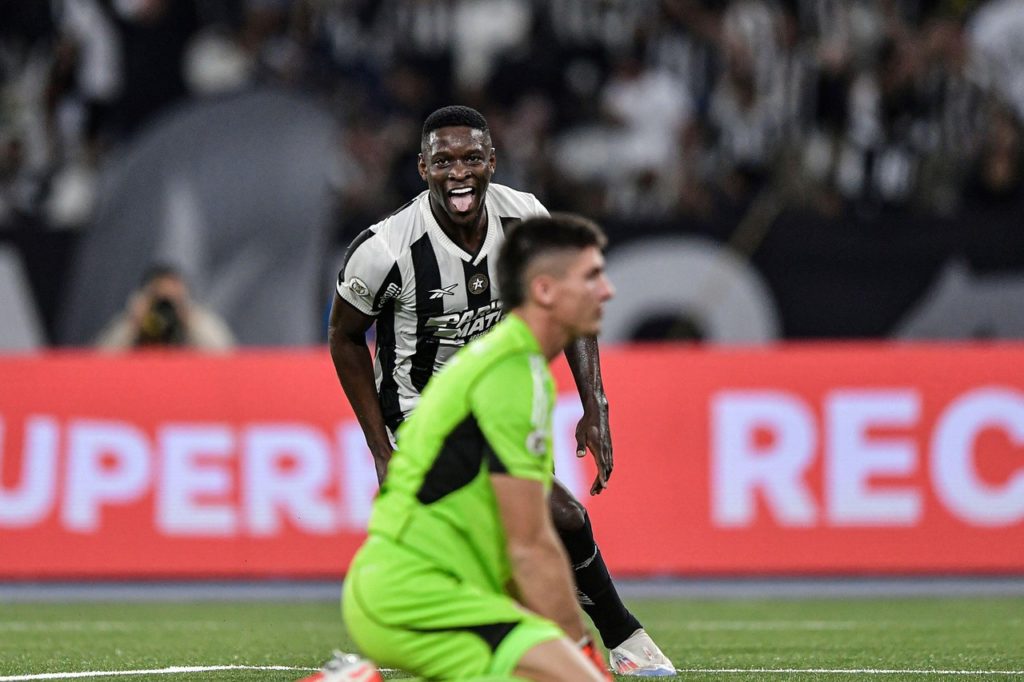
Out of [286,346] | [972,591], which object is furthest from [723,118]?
[972,591]

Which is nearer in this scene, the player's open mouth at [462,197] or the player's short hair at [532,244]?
the player's short hair at [532,244]

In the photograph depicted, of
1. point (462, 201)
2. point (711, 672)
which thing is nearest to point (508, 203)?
point (462, 201)

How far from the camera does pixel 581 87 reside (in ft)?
50.7

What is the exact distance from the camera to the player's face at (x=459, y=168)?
21.1ft

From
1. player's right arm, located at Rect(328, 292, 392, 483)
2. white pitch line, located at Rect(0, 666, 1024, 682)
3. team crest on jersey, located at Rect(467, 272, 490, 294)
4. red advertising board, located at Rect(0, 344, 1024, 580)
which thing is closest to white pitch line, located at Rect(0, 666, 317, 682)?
white pitch line, located at Rect(0, 666, 1024, 682)

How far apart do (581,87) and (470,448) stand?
11.0 metres

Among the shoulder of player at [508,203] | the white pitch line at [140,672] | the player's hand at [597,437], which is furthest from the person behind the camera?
the white pitch line at [140,672]

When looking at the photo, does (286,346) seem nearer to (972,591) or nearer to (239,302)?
(239,302)

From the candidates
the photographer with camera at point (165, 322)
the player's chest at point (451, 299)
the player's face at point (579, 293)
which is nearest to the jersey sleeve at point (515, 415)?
the player's face at point (579, 293)

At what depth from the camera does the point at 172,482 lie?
11555 mm

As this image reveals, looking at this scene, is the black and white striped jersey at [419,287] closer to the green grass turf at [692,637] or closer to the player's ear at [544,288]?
the green grass turf at [692,637]

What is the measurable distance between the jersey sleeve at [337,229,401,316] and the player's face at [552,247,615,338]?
1.79 m

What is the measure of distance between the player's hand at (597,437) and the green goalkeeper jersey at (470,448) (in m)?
1.64

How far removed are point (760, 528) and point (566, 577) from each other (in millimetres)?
6805
